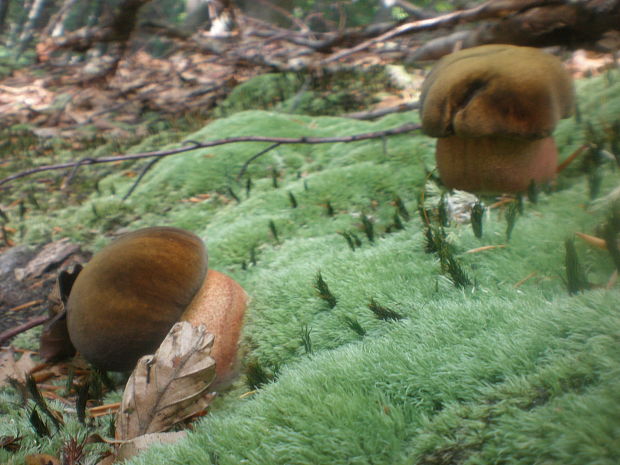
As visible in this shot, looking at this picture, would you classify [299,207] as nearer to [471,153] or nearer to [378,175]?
[378,175]

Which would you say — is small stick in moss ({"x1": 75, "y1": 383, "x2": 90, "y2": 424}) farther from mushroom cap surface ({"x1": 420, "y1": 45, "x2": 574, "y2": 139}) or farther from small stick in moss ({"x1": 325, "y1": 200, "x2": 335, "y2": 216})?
mushroom cap surface ({"x1": 420, "y1": 45, "x2": 574, "y2": 139})

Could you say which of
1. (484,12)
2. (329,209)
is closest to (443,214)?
(329,209)

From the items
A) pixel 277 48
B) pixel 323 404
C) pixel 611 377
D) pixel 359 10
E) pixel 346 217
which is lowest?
pixel 346 217

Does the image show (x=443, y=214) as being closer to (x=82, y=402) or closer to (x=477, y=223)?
(x=477, y=223)

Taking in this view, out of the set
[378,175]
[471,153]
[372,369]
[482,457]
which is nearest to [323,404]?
[372,369]

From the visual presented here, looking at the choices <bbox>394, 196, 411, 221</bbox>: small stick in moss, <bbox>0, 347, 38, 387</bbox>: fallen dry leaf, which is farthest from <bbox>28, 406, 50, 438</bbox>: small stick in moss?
<bbox>394, 196, 411, 221</bbox>: small stick in moss

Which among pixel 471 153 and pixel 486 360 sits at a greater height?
pixel 471 153
